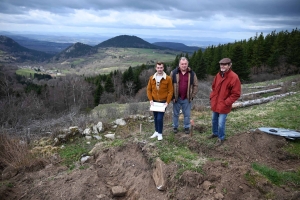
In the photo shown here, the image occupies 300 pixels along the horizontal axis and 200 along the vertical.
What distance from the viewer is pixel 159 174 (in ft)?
15.1

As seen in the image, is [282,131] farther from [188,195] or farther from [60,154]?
[60,154]

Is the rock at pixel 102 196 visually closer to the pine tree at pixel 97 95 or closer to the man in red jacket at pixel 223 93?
the man in red jacket at pixel 223 93

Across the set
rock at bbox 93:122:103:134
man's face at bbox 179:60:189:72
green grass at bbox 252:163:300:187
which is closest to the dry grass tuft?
rock at bbox 93:122:103:134

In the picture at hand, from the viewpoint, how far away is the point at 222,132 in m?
5.96

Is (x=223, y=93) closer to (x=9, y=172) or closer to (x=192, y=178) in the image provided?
(x=192, y=178)

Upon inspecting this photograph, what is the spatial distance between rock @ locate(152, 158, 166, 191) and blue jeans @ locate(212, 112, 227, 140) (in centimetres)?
208

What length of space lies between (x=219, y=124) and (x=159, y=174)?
235cm

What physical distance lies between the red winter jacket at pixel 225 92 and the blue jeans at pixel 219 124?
0.22 m

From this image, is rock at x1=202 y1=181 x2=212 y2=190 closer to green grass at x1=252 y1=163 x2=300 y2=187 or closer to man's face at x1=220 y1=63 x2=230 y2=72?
green grass at x1=252 y1=163 x2=300 y2=187

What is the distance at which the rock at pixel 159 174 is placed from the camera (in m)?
4.32

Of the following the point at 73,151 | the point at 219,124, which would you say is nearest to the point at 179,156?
the point at 219,124

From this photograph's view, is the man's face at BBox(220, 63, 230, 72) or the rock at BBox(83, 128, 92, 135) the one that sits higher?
the man's face at BBox(220, 63, 230, 72)

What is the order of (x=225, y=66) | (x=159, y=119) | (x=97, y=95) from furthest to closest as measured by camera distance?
(x=97, y=95) → (x=159, y=119) → (x=225, y=66)

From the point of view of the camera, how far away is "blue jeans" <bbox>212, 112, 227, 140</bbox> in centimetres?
571
